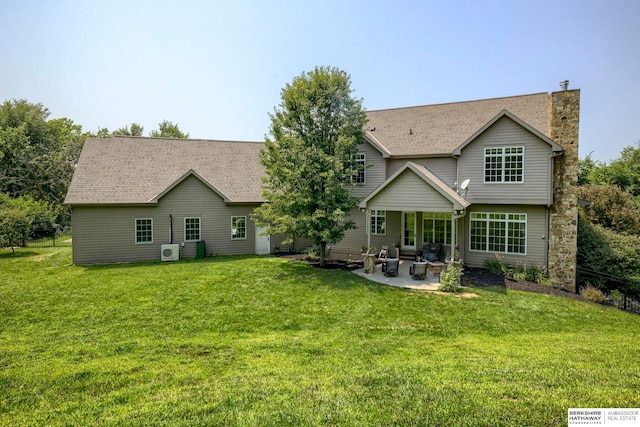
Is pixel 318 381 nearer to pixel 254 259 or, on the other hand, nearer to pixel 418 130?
pixel 254 259

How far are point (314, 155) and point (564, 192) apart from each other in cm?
1073

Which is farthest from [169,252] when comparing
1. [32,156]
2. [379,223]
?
[32,156]

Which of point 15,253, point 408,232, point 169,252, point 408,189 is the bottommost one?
point 15,253

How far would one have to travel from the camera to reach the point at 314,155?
15.4 meters

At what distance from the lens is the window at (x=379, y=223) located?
60.1 ft

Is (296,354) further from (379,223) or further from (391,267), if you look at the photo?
(379,223)

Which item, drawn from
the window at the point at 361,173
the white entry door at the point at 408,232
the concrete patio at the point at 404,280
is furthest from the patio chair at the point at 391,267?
the window at the point at 361,173

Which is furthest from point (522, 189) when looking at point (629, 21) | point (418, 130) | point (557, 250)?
point (629, 21)

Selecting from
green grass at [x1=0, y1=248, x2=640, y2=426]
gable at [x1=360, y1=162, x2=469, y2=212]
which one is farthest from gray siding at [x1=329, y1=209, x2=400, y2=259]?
green grass at [x1=0, y1=248, x2=640, y2=426]

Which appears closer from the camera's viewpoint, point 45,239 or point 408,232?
point 408,232

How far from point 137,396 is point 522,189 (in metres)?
15.6

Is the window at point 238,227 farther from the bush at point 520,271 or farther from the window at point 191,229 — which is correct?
the bush at point 520,271

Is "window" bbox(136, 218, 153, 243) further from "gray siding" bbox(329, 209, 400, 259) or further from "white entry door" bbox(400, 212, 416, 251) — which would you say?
"white entry door" bbox(400, 212, 416, 251)

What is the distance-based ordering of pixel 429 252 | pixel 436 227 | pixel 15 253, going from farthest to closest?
pixel 15 253 < pixel 436 227 < pixel 429 252
